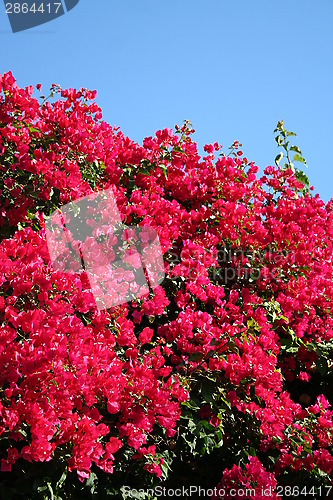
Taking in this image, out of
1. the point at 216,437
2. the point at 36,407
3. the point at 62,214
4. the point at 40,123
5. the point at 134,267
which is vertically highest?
the point at 40,123

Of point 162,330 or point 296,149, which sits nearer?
point 162,330

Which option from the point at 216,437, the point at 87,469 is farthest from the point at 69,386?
the point at 216,437

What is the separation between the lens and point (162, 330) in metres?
3.36

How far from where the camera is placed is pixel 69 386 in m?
2.47

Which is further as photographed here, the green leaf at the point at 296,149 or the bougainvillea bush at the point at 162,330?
the green leaf at the point at 296,149

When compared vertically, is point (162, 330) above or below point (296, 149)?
below

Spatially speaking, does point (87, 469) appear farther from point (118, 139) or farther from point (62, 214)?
point (118, 139)

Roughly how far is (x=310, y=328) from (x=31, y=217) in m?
2.11

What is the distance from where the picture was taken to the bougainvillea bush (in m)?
2.46

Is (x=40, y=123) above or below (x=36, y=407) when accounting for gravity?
above

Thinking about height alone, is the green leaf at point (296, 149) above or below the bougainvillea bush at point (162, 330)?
above

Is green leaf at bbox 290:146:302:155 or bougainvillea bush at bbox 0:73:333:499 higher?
green leaf at bbox 290:146:302:155

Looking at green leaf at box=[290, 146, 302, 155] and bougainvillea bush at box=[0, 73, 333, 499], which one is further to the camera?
green leaf at box=[290, 146, 302, 155]

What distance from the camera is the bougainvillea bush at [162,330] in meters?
2.46
